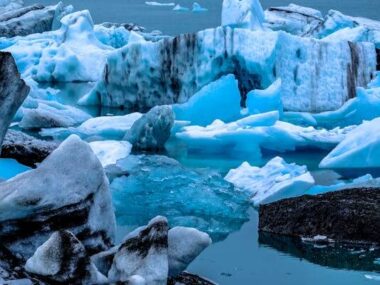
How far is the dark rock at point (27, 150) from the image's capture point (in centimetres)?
675

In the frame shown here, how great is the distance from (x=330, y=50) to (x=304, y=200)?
5.30 metres

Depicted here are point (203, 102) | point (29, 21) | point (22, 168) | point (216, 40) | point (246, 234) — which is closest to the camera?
point (246, 234)

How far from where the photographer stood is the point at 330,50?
33.4 feet

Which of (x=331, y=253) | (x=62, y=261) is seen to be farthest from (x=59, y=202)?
(x=331, y=253)

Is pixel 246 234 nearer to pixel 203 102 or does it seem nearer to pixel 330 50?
pixel 203 102

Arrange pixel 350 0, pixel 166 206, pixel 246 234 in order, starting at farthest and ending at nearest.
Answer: pixel 350 0 → pixel 166 206 → pixel 246 234

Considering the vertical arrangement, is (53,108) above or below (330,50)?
below

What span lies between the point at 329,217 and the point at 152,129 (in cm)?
331

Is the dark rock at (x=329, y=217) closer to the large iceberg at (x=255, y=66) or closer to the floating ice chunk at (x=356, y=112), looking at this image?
the floating ice chunk at (x=356, y=112)

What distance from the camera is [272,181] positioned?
6234 millimetres

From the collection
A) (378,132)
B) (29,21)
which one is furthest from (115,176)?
(29,21)

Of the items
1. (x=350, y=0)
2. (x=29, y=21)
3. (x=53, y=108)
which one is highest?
(x=53, y=108)

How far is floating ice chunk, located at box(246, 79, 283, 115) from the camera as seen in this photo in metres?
8.98

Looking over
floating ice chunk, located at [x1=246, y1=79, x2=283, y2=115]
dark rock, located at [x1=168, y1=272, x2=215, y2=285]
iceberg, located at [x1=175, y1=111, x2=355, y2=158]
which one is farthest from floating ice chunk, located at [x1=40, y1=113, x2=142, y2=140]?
dark rock, located at [x1=168, y1=272, x2=215, y2=285]
